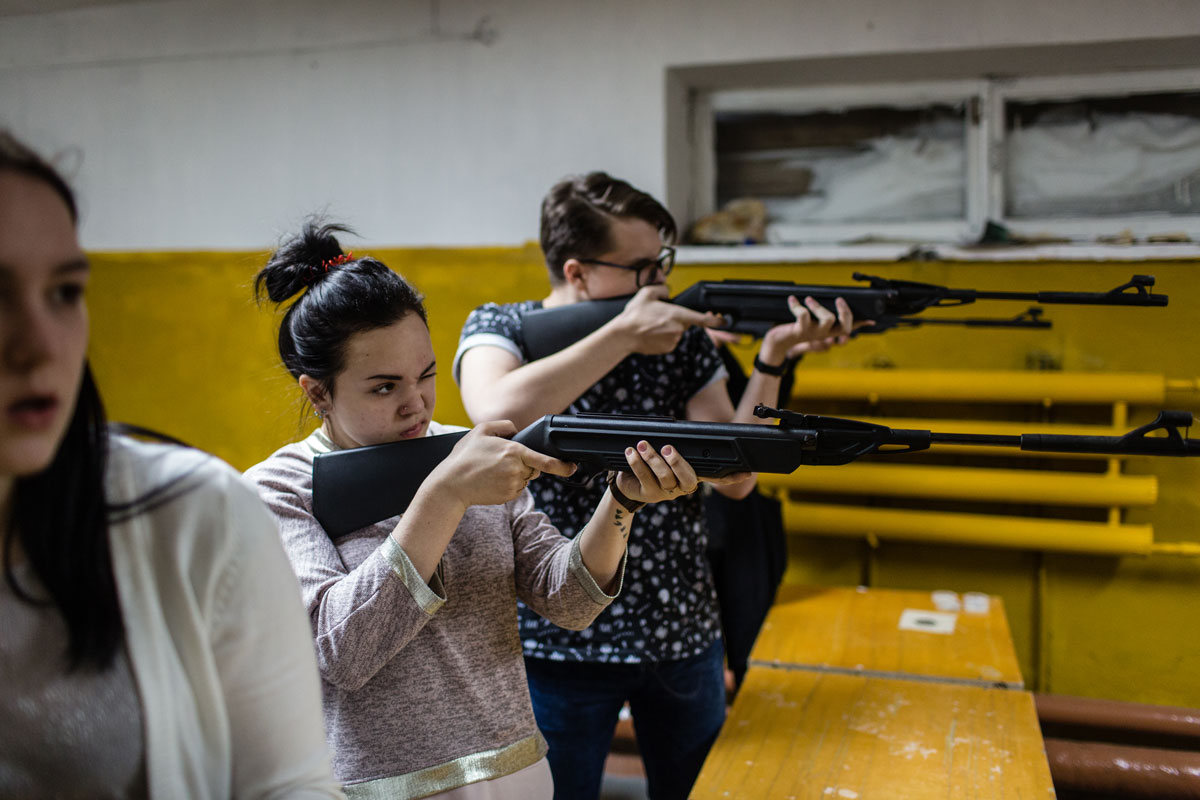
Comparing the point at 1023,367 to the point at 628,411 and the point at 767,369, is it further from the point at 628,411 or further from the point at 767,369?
the point at 628,411

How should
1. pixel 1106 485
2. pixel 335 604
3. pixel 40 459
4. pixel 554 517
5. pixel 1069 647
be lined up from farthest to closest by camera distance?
pixel 1069 647
pixel 1106 485
pixel 554 517
pixel 335 604
pixel 40 459

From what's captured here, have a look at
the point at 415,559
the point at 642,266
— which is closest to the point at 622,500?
the point at 415,559

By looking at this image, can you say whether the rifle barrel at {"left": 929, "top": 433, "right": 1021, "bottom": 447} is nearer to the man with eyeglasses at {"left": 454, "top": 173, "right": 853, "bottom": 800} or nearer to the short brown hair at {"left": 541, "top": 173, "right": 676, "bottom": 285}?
the man with eyeglasses at {"left": 454, "top": 173, "right": 853, "bottom": 800}

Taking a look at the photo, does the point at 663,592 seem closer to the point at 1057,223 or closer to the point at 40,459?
the point at 40,459

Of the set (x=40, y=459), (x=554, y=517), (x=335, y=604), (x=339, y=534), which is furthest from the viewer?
(x=554, y=517)

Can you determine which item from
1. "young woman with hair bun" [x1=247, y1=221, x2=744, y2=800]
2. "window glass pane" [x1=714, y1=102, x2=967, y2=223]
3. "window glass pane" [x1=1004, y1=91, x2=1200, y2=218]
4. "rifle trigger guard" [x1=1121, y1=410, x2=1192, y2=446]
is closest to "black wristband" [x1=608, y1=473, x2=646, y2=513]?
"young woman with hair bun" [x1=247, y1=221, x2=744, y2=800]

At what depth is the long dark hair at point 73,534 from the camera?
70cm

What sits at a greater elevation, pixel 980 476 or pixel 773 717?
pixel 980 476

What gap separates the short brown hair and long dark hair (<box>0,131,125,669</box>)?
1087mm

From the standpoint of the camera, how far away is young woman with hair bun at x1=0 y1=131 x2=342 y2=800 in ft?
2.18

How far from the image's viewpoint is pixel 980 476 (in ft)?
8.84

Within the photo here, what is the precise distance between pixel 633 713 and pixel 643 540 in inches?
12.9

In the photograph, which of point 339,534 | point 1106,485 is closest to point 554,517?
point 339,534

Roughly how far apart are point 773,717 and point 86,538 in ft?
4.37
